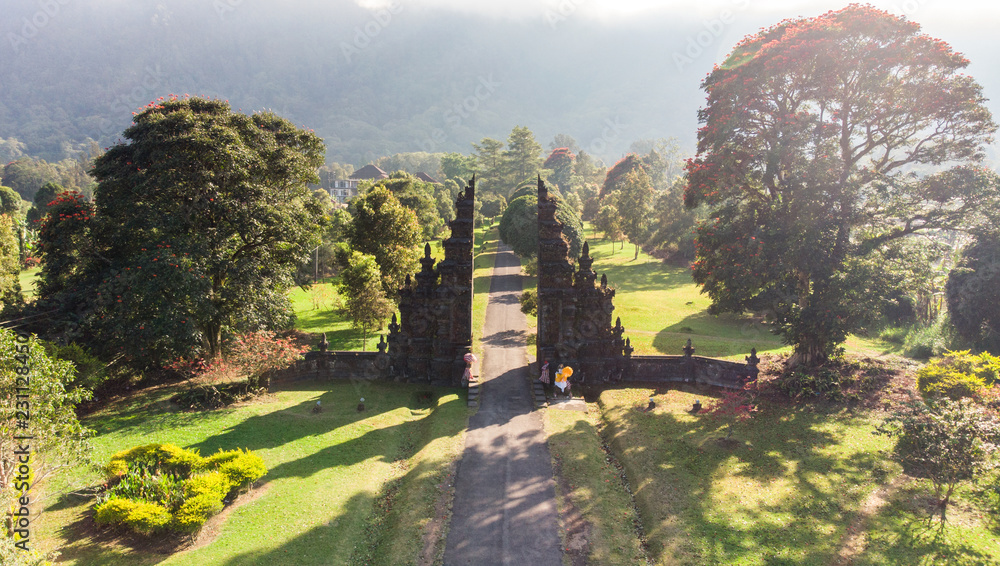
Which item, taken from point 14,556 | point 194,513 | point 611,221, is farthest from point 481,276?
point 14,556

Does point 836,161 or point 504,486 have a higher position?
point 836,161

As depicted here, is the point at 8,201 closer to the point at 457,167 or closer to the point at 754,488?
the point at 457,167

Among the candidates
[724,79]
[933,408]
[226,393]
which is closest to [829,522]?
[933,408]

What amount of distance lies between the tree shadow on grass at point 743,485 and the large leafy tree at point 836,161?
20.0 feet

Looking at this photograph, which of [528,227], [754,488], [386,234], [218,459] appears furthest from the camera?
[528,227]

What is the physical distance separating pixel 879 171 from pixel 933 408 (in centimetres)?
1485

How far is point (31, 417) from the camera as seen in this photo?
40.3 feet

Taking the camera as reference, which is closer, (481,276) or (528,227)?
(528,227)

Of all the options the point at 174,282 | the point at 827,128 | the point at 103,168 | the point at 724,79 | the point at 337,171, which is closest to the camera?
the point at 174,282

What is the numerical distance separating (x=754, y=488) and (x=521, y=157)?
89945 mm

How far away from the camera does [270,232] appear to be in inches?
984

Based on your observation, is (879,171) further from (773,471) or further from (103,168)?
(103,168)

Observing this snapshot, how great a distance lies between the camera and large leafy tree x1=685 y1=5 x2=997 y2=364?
23406mm

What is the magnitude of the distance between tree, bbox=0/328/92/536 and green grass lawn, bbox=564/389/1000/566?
14.9 meters
